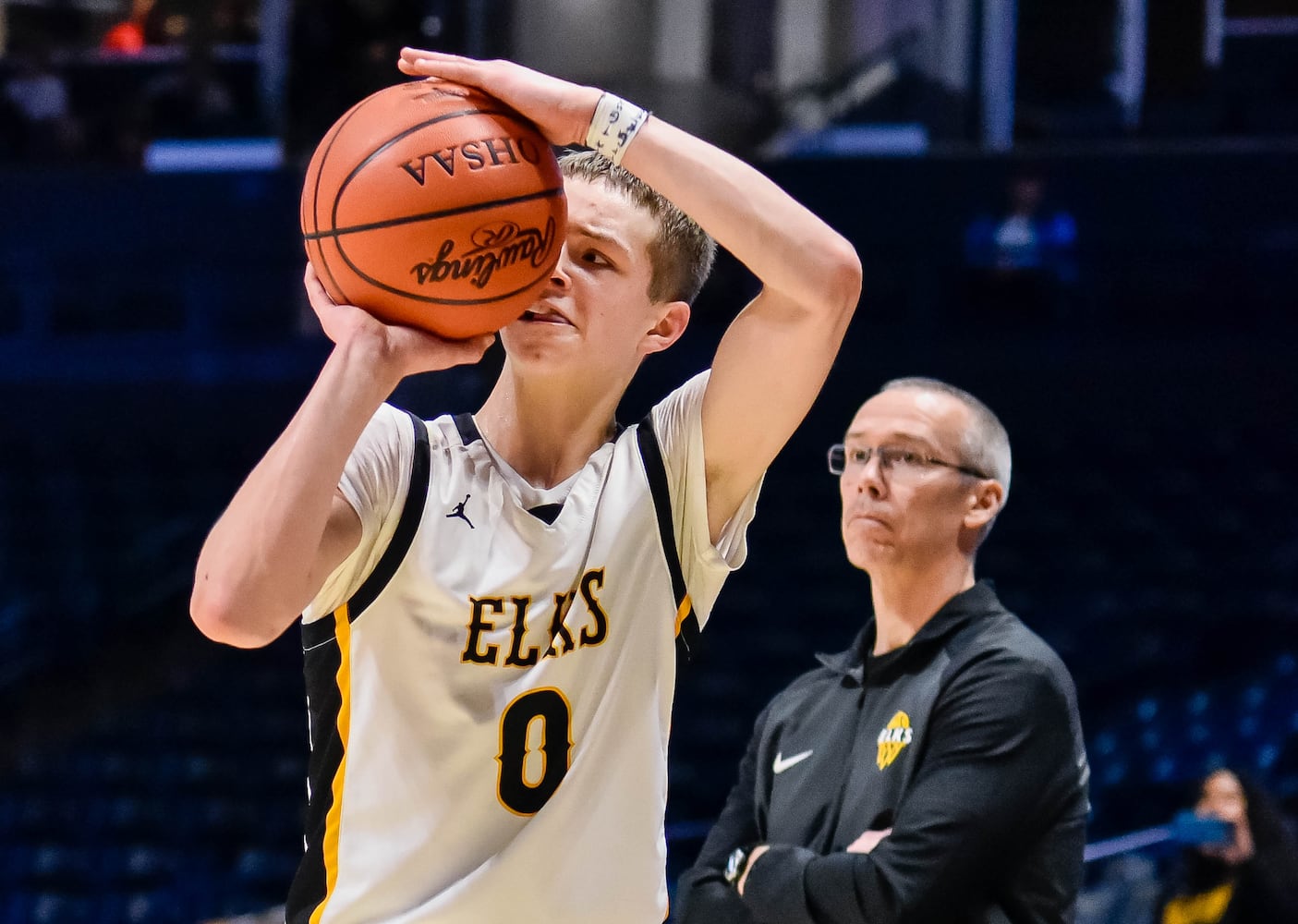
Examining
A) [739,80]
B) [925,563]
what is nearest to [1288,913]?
[925,563]

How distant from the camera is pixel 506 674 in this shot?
1.90 metres

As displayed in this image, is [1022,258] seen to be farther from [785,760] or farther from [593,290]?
[593,290]

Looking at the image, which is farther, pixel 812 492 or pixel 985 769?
pixel 812 492

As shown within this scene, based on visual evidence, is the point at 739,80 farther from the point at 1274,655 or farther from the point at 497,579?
the point at 497,579

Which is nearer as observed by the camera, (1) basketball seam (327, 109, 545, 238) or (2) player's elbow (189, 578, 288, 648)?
(2) player's elbow (189, 578, 288, 648)

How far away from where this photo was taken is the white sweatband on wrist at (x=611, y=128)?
6.23ft

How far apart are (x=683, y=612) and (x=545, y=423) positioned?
12.7 inches

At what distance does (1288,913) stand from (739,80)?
503cm

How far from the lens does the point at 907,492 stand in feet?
9.71

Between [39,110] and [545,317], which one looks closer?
[545,317]

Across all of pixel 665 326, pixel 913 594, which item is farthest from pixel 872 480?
pixel 665 326

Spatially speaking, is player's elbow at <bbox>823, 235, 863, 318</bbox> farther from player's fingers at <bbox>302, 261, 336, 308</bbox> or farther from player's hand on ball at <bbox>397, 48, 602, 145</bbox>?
player's fingers at <bbox>302, 261, 336, 308</bbox>

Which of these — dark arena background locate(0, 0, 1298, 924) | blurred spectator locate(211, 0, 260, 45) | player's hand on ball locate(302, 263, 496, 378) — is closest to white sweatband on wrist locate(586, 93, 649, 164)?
player's hand on ball locate(302, 263, 496, 378)

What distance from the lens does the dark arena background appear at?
768 cm
